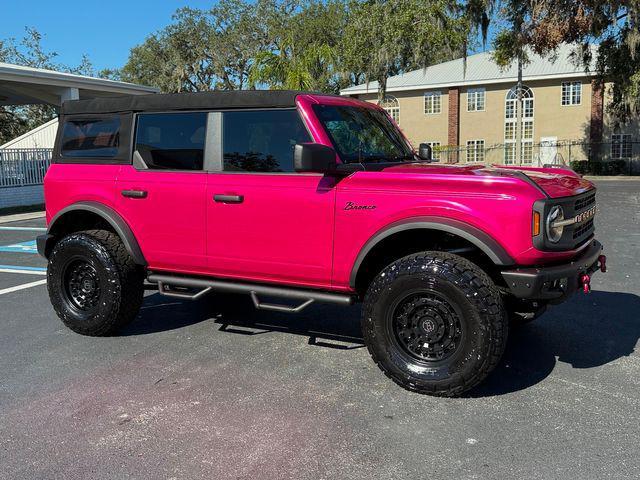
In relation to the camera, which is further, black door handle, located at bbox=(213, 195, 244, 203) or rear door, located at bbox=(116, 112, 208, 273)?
rear door, located at bbox=(116, 112, 208, 273)

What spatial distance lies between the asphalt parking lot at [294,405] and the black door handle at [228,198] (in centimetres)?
127

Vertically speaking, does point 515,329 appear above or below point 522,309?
below

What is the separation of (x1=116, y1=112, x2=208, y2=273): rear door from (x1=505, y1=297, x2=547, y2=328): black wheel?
7.85 ft

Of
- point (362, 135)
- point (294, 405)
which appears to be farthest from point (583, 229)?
point (294, 405)

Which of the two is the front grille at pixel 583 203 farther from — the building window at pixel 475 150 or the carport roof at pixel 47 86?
the building window at pixel 475 150

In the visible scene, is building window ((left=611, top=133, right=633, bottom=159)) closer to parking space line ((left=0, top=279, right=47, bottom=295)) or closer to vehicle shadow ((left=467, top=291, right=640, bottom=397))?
vehicle shadow ((left=467, top=291, right=640, bottom=397))

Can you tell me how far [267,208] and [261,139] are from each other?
1.92 feet

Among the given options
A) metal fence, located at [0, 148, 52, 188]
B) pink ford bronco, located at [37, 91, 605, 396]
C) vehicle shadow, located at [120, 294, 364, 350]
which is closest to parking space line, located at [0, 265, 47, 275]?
vehicle shadow, located at [120, 294, 364, 350]

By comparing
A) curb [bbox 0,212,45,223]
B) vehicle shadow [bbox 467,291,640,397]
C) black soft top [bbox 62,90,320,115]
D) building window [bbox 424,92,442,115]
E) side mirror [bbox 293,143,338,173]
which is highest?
building window [bbox 424,92,442,115]

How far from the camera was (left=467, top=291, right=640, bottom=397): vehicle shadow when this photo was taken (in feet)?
14.1

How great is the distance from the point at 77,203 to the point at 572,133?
35.6 meters

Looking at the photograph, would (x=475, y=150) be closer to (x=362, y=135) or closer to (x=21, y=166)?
(x=21, y=166)

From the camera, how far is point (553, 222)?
12.3 ft

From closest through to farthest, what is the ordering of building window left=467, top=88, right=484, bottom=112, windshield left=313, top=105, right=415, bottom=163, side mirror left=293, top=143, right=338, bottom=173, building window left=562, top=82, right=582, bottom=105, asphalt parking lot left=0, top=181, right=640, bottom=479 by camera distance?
asphalt parking lot left=0, top=181, right=640, bottom=479 → side mirror left=293, top=143, right=338, bottom=173 → windshield left=313, top=105, right=415, bottom=163 → building window left=562, top=82, right=582, bottom=105 → building window left=467, top=88, right=484, bottom=112
